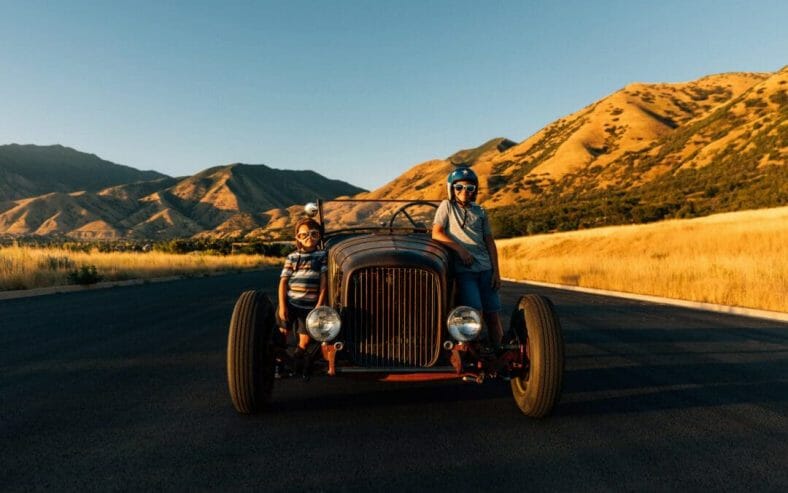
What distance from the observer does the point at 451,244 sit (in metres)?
5.02

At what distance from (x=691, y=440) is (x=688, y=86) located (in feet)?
521

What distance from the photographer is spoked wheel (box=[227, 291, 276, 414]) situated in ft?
14.0

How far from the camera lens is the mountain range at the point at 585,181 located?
167 ft

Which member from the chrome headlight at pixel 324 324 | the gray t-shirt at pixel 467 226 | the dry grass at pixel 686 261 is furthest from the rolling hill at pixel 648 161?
the dry grass at pixel 686 261

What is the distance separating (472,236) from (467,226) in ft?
0.33

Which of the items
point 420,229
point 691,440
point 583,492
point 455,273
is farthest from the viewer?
point 420,229

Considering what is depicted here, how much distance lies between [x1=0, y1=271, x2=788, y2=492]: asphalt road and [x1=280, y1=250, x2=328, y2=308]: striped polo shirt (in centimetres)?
84

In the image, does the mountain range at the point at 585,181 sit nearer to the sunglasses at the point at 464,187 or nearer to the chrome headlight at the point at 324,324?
the sunglasses at the point at 464,187

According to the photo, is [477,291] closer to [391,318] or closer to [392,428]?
[391,318]

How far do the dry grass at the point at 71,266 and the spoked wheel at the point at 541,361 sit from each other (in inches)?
662

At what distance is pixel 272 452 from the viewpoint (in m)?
3.61

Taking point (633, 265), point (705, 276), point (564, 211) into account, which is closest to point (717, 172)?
point (564, 211)

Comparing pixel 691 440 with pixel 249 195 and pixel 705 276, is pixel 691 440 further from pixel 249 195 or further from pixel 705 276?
pixel 249 195

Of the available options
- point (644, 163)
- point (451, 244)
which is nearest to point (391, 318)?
point (451, 244)
